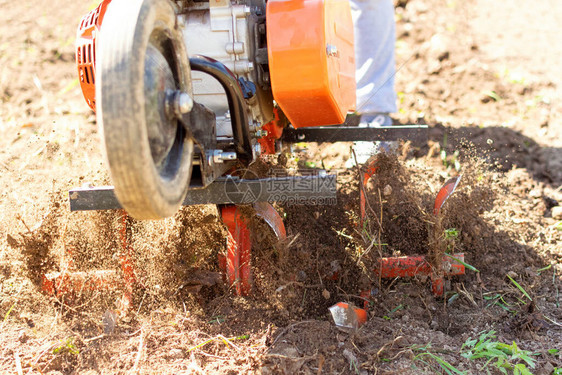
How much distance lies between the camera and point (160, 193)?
157 centimetres

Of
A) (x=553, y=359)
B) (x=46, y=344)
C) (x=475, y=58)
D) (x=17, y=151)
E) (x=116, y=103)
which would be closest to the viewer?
(x=116, y=103)

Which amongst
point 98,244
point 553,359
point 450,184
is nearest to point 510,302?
point 553,359

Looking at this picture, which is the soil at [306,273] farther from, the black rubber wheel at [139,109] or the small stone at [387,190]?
the black rubber wheel at [139,109]

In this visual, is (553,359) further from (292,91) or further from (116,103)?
(116,103)

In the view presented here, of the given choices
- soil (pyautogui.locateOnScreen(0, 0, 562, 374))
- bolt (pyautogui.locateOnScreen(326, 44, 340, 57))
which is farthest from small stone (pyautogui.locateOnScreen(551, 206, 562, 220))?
bolt (pyautogui.locateOnScreen(326, 44, 340, 57))

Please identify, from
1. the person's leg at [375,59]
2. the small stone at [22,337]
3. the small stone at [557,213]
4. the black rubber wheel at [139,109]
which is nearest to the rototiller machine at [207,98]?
the black rubber wheel at [139,109]

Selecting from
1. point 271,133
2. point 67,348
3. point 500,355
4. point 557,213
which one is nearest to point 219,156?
point 271,133

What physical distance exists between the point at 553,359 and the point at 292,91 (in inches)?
61.0

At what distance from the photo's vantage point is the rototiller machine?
1471 millimetres

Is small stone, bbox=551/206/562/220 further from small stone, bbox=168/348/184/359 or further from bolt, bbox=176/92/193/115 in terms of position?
bolt, bbox=176/92/193/115

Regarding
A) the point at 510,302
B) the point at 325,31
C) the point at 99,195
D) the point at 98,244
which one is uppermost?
the point at 325,31

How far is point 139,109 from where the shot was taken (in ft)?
4.77

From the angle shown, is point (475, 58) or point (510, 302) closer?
point (510, 302)

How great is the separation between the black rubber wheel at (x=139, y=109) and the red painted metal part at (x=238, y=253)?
701 millimetres
